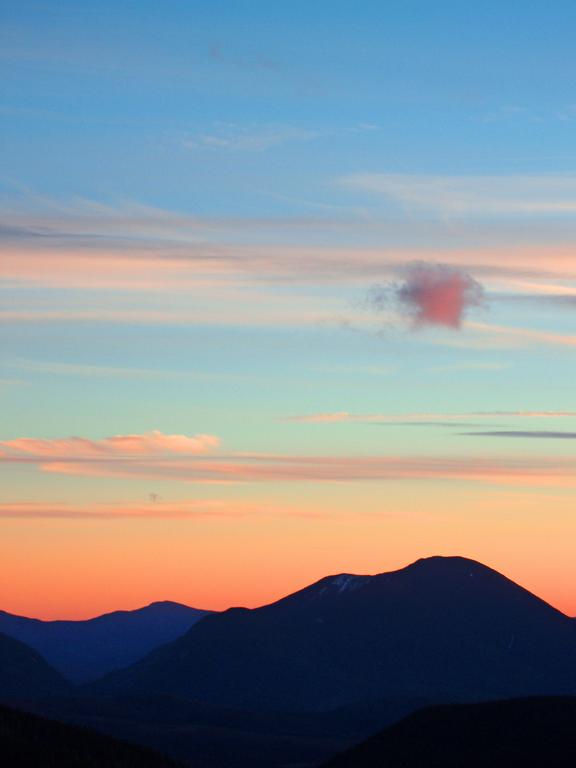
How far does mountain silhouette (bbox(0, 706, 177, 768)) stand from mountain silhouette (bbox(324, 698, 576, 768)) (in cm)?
3797

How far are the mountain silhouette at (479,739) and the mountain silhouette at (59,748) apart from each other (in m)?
38.0

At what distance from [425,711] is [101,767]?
215 feet

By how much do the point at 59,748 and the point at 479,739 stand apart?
185 feet

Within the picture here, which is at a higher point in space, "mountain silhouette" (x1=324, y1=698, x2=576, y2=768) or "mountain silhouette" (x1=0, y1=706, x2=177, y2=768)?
"mountain silhouette" (x1=324, y1=698, x2=576, y2=768)

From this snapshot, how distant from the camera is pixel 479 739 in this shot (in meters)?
143

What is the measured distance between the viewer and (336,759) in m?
152

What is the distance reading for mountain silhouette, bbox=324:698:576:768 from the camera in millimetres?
134000

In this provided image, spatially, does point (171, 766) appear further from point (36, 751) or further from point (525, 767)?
point (525, 767)

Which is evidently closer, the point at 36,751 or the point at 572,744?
the point at 36,751

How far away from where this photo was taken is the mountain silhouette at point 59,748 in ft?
321

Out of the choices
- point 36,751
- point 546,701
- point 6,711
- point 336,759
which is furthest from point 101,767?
point 546,701

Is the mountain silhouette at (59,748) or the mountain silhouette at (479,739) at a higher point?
the mountain silhouette at (479,739)

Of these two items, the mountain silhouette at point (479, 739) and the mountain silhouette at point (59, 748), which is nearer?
the mountain silhouette at point (59, 748)

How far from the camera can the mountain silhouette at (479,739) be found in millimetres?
134000
